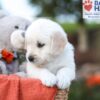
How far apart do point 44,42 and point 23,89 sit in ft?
0.63

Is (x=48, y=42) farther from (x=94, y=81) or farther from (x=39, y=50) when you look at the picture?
(x=94, y=81)

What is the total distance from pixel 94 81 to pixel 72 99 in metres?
1.00

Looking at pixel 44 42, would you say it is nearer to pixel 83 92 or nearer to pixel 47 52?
pixel 47 52

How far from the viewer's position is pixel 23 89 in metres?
1.90

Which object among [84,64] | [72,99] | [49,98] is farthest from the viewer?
[84,64]

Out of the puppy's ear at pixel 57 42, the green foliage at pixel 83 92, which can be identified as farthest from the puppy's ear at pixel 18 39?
the green foliage at pixel 83 92

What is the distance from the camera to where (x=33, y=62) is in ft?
6.45

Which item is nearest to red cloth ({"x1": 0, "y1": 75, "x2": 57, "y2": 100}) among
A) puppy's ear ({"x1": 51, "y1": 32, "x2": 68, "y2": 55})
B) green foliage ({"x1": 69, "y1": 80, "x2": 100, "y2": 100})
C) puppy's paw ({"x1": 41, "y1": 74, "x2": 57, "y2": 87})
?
puppy's paw ({"x1": 41, "y1": 74, "x2": 57, "y2": 87})

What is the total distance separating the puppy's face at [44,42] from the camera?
1.95 m

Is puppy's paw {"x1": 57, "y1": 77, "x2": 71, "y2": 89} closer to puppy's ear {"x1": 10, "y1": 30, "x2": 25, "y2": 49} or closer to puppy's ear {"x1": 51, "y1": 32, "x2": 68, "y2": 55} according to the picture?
puppy's ear {"x1": 51, "y1": 32, "x2": 68, "y2": 55}

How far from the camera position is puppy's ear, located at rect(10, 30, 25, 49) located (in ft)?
6.55

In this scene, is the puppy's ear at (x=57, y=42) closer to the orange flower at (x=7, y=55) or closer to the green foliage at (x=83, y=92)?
the orange flower at (x=7, y=55)

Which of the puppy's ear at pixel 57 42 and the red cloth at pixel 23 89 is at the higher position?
the puppy's ear at pixel 57 42

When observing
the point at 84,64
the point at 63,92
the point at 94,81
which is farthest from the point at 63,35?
the point at 84,64
